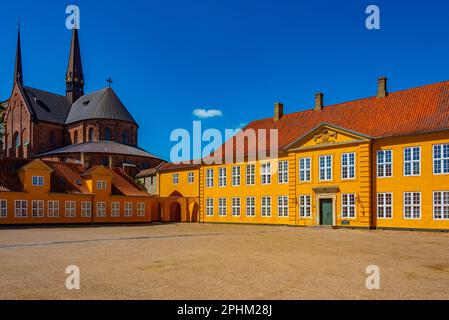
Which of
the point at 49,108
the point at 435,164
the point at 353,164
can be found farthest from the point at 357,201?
the point at 49,108

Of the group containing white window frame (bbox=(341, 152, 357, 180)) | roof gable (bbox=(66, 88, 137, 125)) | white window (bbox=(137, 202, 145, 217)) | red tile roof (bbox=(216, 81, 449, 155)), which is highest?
roof gable (bbox=(66, 88, 137, 125))

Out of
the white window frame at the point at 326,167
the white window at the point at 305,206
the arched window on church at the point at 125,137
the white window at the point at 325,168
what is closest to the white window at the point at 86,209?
the white window at the point at 305,206

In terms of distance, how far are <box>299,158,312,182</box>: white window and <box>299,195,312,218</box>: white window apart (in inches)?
59.8

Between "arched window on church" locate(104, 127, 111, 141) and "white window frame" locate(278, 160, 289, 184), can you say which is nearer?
"white window frame" locate(278, 160, 289, 184)

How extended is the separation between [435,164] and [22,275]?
27.6 metres

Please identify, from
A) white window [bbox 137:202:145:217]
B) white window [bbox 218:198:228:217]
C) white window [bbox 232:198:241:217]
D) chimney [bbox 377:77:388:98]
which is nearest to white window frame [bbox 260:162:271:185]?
white window [bbox 232:198:241:217]

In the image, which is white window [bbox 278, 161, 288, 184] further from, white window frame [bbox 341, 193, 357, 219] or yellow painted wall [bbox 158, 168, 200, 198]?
yellow painted wall [bbox 158, 168, 200, 198]

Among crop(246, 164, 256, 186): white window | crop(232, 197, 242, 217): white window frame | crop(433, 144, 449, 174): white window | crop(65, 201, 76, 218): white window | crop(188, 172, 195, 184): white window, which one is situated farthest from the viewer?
crop(188, 172, 195, 184): white window

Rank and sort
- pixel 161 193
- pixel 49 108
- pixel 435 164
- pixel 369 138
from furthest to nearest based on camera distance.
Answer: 1. pixel 49 108
2. pixel 161 193
3. pixel 369 138
4. pixel 435 164

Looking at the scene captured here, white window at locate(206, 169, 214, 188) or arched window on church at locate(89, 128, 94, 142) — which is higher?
arched window on church at locate(89, 128, 94, 142)

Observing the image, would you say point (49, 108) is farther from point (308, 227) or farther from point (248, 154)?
point (308, 227)

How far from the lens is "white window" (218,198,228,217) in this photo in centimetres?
4641

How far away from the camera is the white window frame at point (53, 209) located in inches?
1645
